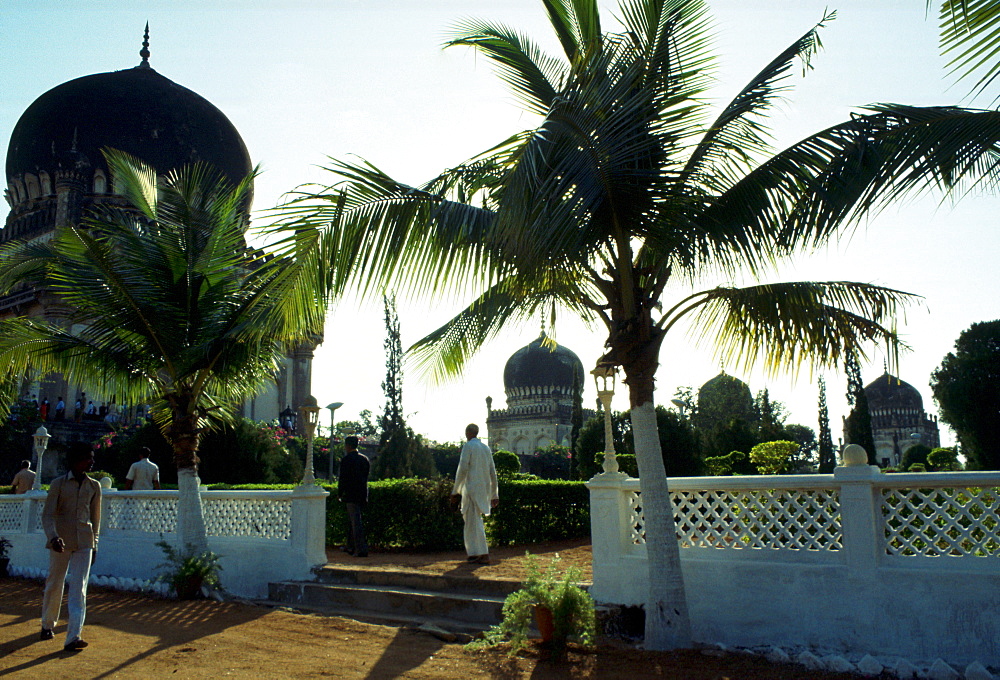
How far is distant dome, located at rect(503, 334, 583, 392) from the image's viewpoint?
165 feet

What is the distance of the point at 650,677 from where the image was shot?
570 centimetres

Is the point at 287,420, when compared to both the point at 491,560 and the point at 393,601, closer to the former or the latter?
the point at 491,560

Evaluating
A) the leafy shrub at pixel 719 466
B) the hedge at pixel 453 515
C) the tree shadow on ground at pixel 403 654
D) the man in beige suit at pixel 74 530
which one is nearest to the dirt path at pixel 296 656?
the tree shadow on ground at pixel 403 654

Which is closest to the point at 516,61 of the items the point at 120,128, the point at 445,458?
the point at 120,128

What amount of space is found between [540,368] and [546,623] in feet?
148

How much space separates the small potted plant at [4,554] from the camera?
13.6 m

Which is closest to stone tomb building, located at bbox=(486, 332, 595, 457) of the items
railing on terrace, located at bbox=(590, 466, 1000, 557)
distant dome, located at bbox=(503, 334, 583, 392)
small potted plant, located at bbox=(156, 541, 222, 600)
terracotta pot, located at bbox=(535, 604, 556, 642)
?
distant dome, located at bbox=(503, 334, 583, 392)

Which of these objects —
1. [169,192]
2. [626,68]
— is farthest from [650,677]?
[169,192]

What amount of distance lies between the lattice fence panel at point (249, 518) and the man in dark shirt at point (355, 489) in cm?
88

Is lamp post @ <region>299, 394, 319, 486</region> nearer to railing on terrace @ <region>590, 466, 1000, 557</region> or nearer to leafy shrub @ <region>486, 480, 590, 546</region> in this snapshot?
leafy shrub @ <region>486, 480, 590, 546</region>

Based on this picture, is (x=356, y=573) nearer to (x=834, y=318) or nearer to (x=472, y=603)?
(x=472, y=603)

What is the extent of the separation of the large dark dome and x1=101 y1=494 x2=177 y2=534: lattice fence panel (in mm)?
20891

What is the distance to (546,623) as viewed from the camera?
252 inches

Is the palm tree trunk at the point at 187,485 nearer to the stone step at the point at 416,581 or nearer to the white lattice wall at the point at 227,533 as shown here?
the white lattice wall at the point at 227,533
